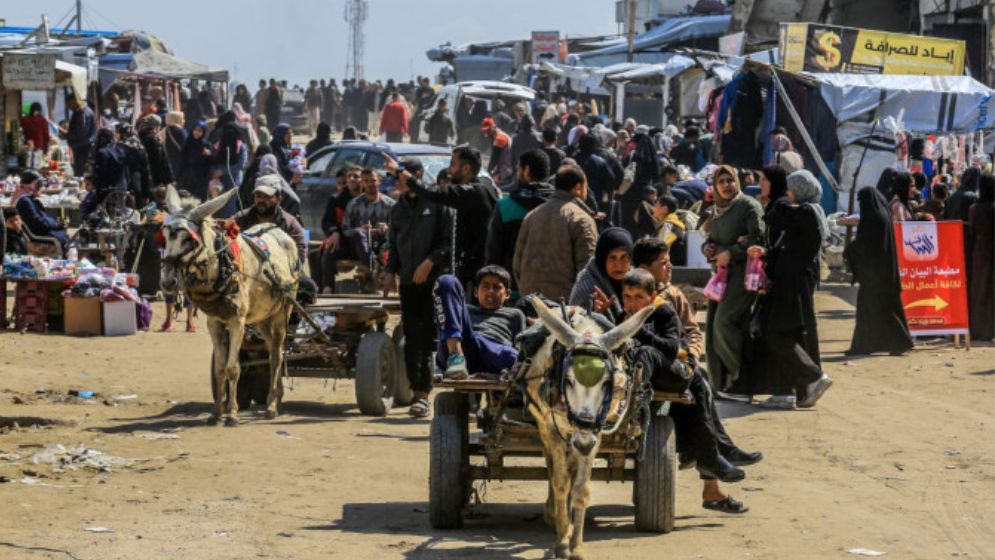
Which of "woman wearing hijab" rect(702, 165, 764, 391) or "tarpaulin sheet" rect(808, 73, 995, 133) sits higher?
"tarpaulin sheet" rect(808, 73, 995, 133)

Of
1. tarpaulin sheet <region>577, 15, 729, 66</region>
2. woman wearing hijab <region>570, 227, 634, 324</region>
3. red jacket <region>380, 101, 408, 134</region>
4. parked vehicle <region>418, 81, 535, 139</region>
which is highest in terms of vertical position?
tarpaulin sheet <region>577, 15, 729, 66</region>

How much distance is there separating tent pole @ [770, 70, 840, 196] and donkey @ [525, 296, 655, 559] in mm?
17322

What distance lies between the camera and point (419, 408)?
Result: 13.1 meters

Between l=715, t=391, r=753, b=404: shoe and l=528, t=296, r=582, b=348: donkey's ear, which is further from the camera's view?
l=715, t=391, r=753, b=404: shoe

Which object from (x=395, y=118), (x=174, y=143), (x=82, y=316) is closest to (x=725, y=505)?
(x=82, y=316)

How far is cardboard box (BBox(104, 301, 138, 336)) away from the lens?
1756cm

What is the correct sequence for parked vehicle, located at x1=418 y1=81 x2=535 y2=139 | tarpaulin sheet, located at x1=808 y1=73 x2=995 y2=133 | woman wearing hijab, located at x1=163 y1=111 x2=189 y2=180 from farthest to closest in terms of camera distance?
parked vehicle, located at x1=418 y1=81 x2=535 y2=139 → woman wearing hijab, located at x1=163 y1=111 x2=189 y2=180 → tarpaulin sheet, located at x1=808 y1=73 x2=995 y2=133

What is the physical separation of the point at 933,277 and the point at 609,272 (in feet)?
29.6

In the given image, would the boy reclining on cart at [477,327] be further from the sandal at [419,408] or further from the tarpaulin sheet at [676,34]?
the tarpaulin sheet at [676,34]

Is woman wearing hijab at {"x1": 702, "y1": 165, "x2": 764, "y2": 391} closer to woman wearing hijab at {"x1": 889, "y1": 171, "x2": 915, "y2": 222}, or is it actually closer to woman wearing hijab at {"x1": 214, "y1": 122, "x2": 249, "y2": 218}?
woman wearing hijab at {"x1": 889, "y1": 171, "x2": 915, "y2": 222}

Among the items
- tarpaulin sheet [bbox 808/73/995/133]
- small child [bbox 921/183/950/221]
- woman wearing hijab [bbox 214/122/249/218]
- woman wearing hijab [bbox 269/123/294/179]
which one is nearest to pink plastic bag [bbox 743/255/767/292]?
small child [bbox 921/183/950/221]

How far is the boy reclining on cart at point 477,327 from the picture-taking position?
870 centimetres

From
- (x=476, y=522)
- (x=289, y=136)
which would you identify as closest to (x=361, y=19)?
(x=289, y=136)

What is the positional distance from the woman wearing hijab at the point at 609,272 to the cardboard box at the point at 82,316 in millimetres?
9710
